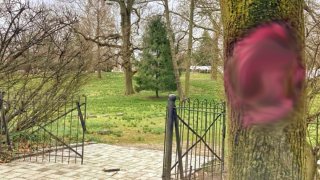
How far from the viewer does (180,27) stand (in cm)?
2275

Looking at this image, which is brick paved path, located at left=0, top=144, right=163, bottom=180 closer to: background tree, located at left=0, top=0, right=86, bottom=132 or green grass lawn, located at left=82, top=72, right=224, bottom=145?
background tree, located at left=0, top=0, right=86, bottom=132

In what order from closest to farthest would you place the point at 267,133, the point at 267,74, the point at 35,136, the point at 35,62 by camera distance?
the point at 267,74 < the point at 267,133 < the point at 35,62 < the point at 35,136

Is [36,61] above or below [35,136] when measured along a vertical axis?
above

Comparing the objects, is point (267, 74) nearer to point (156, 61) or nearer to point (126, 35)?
point (156, 61)

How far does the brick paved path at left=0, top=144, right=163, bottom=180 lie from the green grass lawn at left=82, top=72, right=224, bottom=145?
6.05 ft

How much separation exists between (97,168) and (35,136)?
3.08 metres

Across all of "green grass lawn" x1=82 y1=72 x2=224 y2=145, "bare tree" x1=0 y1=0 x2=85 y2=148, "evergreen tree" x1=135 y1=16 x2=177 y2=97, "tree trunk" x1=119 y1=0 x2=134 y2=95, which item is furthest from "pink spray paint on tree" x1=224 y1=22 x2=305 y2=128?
"tree trunk" x1=119 y1=0 x2=134 y2=95

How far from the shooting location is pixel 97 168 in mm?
6660

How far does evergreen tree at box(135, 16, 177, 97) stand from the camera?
23203 millimetres

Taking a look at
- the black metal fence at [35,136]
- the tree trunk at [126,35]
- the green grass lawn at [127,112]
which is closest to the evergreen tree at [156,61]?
the tree trunk at [126,35]

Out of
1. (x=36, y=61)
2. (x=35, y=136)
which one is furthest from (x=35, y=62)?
(x=35, y=136)

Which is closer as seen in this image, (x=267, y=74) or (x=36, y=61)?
(x=267, y=74)

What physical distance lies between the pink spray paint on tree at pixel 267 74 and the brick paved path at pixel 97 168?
4196 millimetres

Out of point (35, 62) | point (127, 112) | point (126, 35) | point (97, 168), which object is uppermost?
point (126, 35)
